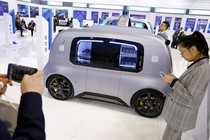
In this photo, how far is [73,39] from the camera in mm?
2814

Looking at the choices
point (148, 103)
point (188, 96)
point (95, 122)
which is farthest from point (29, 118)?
point (148, 103)

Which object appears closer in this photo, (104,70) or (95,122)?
(95,122)

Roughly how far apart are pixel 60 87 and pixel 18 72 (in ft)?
6.94

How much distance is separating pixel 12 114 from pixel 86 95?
5.62ft

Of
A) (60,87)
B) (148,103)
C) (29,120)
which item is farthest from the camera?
(60,87)

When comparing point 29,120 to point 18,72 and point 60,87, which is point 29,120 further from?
point 60,87

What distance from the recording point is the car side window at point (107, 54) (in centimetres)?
261

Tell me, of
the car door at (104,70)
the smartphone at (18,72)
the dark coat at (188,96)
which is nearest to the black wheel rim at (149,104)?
the car door at (104,70)

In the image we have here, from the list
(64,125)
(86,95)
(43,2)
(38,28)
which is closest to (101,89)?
(86,95)

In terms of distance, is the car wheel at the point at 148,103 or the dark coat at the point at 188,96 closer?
the dark coat at the point at 188,96

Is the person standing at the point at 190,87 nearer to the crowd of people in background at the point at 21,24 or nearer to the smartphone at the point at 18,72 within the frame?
the smartphone at the point at 18,72

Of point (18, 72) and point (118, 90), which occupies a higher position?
point (18, 72)

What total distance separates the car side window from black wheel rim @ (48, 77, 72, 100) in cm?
43

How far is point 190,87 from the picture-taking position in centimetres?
150
